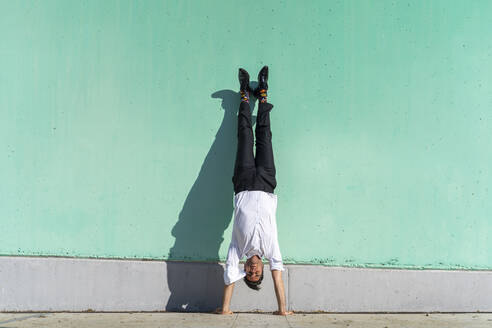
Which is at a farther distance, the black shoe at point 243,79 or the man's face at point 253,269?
the black shoe at point 243,79

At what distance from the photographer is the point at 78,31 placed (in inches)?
195

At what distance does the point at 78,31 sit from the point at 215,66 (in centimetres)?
167

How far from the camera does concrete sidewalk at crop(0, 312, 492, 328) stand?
4.03m

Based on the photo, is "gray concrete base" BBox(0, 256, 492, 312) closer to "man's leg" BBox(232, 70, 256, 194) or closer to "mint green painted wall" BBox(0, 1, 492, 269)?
"mint green painted wall" BBox(0, 1, 492, 269)

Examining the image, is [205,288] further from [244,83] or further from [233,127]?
[244,83]

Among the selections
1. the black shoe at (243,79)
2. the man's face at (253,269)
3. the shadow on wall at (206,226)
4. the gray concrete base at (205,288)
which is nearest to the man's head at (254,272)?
the man's face at (253,269)

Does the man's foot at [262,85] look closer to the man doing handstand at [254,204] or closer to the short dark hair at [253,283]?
the man doing handstand at [254,204]

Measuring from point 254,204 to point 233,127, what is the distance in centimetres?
101

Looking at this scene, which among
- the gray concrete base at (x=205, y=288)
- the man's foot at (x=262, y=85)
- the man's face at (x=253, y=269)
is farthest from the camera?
the man's foot at (x=262, y=85)

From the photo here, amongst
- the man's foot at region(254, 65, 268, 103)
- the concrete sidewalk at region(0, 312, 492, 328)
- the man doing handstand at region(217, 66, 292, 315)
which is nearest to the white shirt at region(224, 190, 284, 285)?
the man doing handstand at region(217, 66, 292, 315)

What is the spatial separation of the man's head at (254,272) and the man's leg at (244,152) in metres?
0.79

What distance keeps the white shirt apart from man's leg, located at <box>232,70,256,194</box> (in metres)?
0.15

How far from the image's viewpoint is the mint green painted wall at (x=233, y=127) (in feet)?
15.8

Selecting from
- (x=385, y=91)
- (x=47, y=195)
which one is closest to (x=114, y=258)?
(x=47, y=195)
